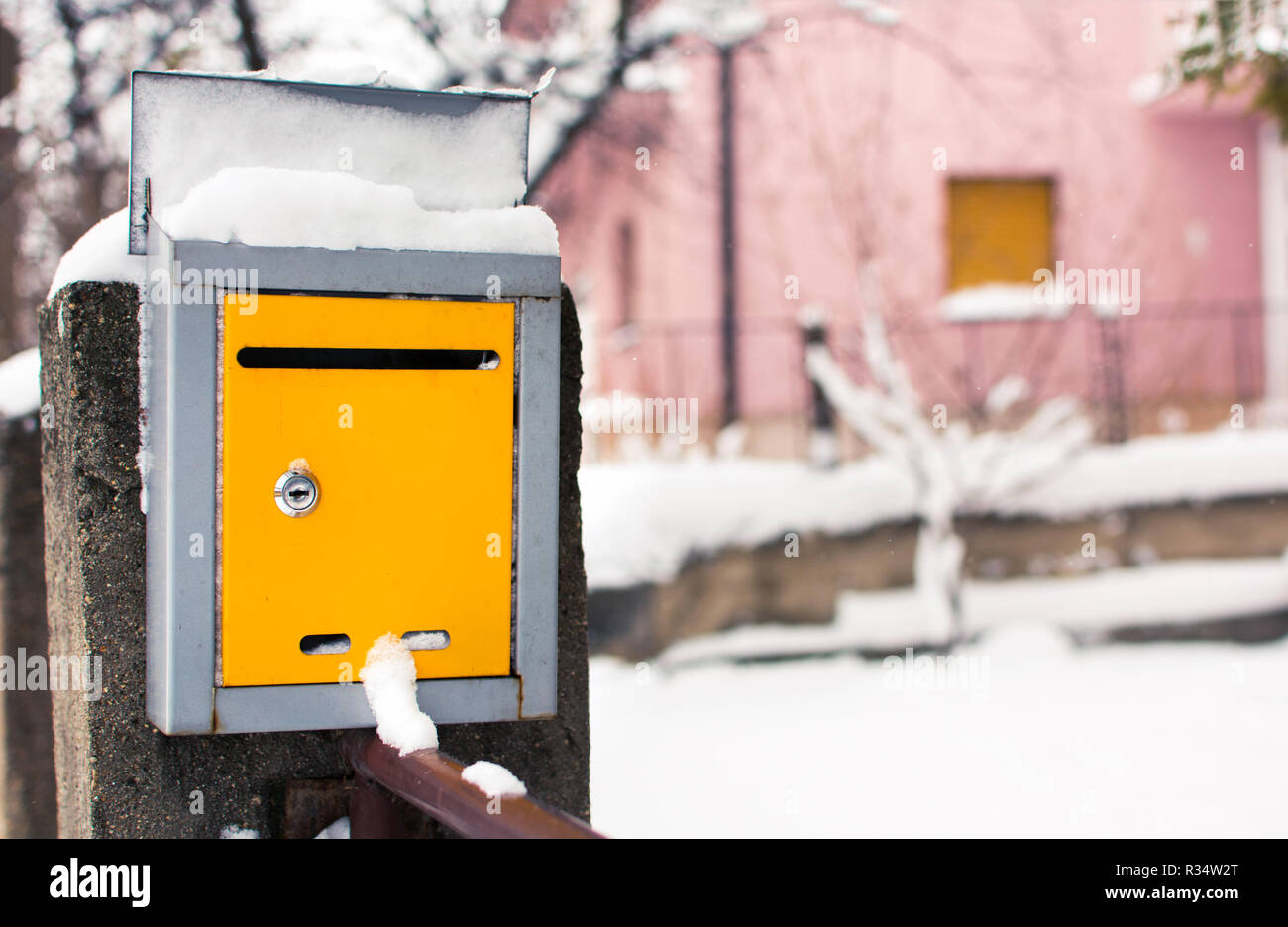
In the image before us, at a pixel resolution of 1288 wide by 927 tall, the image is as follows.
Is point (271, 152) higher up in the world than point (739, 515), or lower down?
higher up

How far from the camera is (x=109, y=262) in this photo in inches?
74.5

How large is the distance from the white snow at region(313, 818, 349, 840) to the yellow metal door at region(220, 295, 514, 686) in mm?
376

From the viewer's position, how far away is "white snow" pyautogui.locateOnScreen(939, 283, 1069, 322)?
9.88m

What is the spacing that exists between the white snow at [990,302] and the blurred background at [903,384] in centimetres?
4

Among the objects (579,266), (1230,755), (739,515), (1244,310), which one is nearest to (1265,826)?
(1230,755)

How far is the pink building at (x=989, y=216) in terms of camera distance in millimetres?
9289

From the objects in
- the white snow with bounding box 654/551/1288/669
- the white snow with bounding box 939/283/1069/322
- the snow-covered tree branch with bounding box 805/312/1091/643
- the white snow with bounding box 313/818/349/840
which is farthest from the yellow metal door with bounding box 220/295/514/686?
the white snow with bounding box 939/283/1069/322

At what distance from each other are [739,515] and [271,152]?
14.8 feet

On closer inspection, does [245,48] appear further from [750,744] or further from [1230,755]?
[1230,755]

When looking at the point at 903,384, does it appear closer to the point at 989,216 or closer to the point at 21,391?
the point at 21,391

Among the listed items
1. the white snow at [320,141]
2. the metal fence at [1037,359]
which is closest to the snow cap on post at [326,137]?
the white snow at [320,141]

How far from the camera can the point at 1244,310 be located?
9.55 metres
